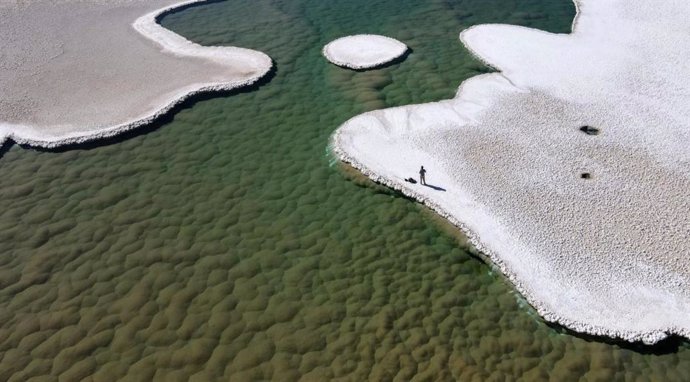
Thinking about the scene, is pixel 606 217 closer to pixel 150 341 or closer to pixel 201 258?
pixel 201 258

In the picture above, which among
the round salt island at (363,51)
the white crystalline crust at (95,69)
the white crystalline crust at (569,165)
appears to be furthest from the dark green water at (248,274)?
the round salt island at (363,51)

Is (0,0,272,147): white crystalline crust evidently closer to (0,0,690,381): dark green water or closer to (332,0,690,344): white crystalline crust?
(0,0,690,381): dark green water

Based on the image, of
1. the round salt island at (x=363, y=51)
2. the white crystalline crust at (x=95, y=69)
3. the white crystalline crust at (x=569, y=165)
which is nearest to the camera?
the white crystalline crust at (x=569, y=165)

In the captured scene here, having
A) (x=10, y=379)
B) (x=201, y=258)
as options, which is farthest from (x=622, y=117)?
(x=10, y=379)

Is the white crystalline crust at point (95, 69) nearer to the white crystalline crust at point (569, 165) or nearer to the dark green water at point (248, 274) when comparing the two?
the dark green water at point (248, 274)

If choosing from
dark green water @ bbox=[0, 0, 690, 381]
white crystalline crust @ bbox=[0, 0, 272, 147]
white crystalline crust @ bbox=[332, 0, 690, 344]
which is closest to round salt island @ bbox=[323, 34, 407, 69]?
dark green water @ bbox=[0, 0, 690, 381]
